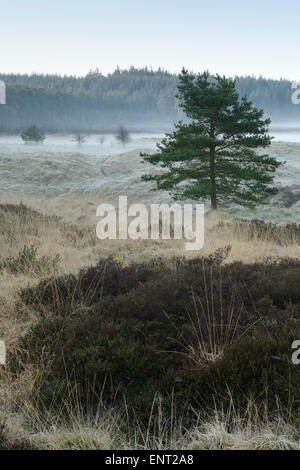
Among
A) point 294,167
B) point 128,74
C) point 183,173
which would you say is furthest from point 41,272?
point 128,74

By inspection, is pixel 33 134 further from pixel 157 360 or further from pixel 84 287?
pixel 157 360

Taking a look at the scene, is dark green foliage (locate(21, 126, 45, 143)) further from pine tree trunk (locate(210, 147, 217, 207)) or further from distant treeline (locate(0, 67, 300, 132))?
pine tree trunk (locate(210, 147, 217, 207))

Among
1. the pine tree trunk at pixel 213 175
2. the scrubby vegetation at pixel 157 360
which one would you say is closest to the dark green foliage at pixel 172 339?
the scrubby vegetation at pixel 157 360

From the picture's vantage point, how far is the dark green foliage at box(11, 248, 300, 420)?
11.4 feet

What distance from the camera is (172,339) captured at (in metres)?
4.17

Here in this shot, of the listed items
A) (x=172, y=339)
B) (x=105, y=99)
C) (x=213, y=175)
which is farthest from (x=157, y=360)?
(x=105, y=99)

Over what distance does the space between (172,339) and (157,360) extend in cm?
37

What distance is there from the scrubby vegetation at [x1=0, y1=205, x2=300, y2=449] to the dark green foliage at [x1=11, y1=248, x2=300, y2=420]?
0.01 meters

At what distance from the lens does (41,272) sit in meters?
7.41

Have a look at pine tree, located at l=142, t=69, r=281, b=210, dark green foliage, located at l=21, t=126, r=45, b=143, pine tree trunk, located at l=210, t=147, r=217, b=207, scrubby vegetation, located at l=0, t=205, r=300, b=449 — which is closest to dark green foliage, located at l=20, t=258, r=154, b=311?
scrubby vegetation, located at l=0, t=205, r=300, b=449

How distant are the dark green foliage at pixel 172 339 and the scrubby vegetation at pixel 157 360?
0.04ft

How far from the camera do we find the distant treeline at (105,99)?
99.4m

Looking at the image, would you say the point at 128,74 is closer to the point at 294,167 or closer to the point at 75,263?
the point at 294,167

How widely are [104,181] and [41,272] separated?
26.0 metres
